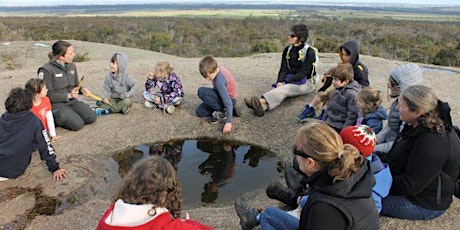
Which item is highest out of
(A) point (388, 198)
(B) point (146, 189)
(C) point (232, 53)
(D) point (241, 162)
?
(B) point (146, 189)

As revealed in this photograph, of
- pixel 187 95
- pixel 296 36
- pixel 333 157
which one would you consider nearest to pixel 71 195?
pixel 333 157

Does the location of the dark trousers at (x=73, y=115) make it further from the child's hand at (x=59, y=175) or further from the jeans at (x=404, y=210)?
the jeans at (x=404, y=210)

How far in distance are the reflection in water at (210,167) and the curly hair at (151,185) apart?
1.70 metres

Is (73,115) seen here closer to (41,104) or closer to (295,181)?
(41,104)

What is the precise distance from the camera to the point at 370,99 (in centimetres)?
388

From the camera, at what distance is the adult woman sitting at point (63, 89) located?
5.02 metres

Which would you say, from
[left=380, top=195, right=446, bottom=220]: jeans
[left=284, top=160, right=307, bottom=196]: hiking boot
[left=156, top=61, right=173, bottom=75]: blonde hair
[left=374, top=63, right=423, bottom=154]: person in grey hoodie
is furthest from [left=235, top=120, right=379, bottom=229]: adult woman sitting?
[left=156, top=61, right=173, bottom=75]: blonde hair

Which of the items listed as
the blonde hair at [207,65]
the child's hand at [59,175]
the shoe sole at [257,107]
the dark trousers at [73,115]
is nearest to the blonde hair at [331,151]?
the child's hand at [59,175]

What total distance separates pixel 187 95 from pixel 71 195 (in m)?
3.16

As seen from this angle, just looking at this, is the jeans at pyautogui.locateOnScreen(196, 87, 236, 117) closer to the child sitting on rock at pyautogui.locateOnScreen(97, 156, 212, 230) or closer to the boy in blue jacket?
the boy in blue jacket

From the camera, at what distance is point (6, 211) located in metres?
3.34

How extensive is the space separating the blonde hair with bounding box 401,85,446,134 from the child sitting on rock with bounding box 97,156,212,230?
1815 millimetres

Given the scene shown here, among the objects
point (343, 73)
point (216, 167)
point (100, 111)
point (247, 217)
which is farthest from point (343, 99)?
point (100, 111)

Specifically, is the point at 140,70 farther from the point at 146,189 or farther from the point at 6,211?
the point at 146,189
